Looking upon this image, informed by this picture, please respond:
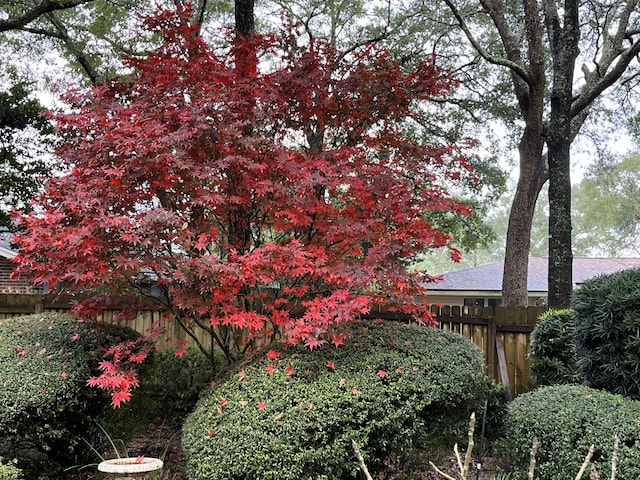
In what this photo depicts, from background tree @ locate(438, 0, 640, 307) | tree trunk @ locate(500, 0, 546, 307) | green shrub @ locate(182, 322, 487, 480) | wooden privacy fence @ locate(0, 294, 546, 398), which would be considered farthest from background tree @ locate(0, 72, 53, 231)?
green shrub @ locate(182, 322, 487, 480)

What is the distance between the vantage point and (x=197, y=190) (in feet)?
13.8

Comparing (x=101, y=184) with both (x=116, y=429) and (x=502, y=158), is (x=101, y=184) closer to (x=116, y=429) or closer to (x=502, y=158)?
(x=116, y=429)

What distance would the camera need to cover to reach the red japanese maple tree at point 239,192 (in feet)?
12.6

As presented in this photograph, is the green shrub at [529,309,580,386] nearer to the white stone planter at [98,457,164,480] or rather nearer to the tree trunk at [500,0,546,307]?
the white stone planter at [98,457,164,480]

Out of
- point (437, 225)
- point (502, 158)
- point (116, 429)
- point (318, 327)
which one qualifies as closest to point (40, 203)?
point (116, 429)

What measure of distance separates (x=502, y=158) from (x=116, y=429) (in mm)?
13325

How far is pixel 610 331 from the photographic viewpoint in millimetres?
3695

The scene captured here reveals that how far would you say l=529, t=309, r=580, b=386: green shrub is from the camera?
533 cm

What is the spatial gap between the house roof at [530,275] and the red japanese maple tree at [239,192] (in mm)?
10787

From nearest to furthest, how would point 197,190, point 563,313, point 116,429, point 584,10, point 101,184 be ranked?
point 101,184 → point 197,190 → point 116,429 → point 563,313 → point 584,10

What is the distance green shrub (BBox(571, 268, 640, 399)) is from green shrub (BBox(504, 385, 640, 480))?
0.14 meters

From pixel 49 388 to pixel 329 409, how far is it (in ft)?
6.80

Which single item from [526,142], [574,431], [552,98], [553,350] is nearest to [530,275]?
[526,142]

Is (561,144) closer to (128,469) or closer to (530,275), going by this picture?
(128,469)
